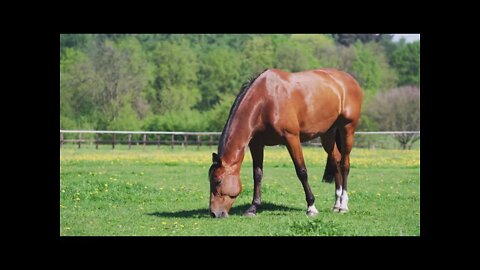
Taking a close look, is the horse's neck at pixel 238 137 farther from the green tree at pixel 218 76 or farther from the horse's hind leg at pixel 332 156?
the green tree at pixel 218 76

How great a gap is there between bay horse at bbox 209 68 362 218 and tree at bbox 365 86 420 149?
130 ft

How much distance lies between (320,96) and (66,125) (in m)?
41.7

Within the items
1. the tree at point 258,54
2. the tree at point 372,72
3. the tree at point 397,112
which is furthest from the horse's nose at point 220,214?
the tree at point 372,72

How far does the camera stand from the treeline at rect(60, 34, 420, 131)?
52938mm

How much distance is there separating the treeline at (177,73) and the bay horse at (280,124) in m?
36.8

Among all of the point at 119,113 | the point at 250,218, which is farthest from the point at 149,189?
the point at 119,113

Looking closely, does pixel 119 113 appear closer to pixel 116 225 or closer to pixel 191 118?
pixel 191 118

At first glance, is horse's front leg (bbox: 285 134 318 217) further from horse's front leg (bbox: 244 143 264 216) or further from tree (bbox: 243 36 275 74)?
tree (bbox: 243 36 275 74)

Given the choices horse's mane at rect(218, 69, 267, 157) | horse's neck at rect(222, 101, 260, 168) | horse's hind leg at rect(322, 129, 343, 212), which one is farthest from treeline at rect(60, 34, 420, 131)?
horse's neck at rect(222, 101, 260, 168)

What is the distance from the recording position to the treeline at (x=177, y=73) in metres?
52.9

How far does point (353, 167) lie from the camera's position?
78.8ft

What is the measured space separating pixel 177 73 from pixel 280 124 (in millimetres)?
53223

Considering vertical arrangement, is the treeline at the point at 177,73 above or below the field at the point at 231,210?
above

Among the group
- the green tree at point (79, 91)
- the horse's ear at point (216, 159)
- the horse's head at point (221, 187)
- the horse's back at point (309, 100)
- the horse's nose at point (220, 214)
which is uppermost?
the green tree at point (79, 91)
